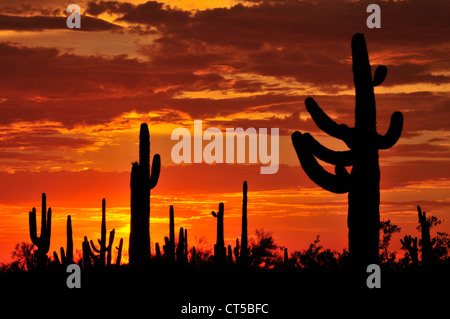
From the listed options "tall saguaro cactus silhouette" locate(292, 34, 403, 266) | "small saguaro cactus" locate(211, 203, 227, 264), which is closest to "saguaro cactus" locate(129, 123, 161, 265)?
"small saguaro cactus" locate(211, 203, 227, 264)

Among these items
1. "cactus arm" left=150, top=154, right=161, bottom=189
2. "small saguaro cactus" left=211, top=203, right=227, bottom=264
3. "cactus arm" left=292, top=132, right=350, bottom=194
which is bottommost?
"small saguaro cactus" left=211, top=203, right=227, bottom=264

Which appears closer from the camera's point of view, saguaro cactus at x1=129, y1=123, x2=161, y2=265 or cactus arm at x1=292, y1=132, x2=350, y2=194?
cactus arm at x1=292, y1=132, x2=350, y2=194

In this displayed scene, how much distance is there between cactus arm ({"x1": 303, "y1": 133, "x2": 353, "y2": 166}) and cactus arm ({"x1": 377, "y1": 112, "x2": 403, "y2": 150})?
1.72ft

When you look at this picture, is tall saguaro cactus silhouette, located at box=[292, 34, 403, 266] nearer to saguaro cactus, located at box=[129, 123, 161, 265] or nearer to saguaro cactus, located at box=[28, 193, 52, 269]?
saguaro cactus, located at box=[129, 123, 161, 265]

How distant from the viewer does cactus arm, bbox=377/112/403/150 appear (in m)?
11.4

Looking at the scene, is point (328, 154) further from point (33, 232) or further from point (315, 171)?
point (33, 232)

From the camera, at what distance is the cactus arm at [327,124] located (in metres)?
11.4

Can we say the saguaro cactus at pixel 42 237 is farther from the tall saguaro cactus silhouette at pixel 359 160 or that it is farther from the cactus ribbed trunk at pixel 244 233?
the tall saguaro cactus silhouette at pixel 359 160

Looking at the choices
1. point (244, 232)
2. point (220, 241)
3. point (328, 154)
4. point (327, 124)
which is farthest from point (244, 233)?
point (327, 124)

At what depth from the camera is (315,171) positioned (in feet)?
36.7
